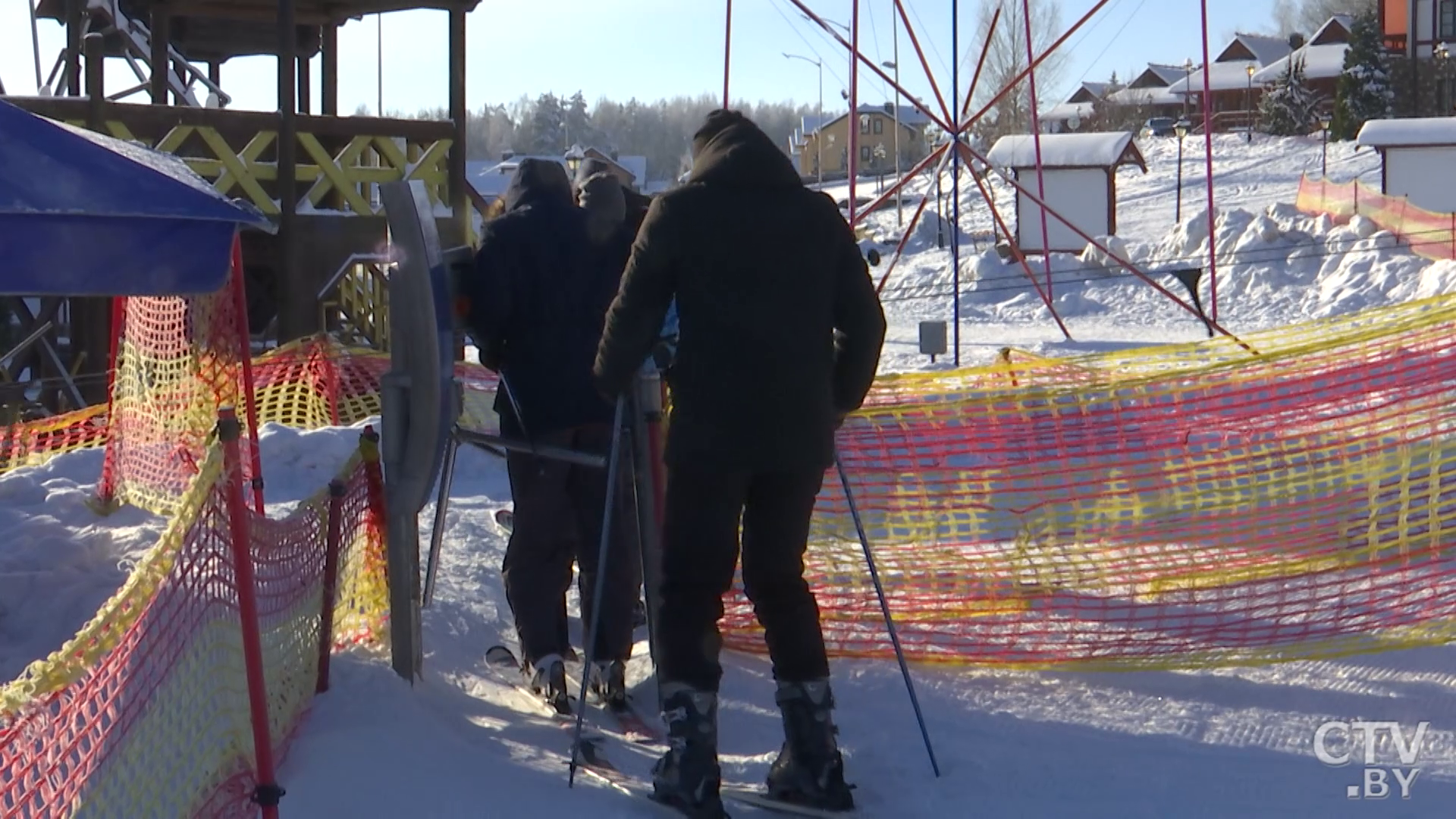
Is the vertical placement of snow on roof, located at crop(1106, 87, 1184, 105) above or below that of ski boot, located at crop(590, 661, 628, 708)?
above

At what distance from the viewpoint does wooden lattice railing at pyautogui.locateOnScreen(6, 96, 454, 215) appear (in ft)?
39.8

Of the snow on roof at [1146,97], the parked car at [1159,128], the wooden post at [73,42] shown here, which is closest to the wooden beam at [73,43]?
the wooden post at [73,42]

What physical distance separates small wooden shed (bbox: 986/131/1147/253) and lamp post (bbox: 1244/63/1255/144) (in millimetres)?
19295

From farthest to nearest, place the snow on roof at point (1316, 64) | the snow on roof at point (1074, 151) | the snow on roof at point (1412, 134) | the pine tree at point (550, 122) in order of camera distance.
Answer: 1. the pine tree at point (550, 122)
2. the snow on roof at point (1316, 64)
3. the snow on roof at point (1074, 151)
4. the snow on roof at point (1412, 134)

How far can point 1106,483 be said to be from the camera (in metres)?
5.36

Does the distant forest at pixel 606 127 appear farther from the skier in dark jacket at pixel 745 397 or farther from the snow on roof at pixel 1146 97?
the skier in dark jacket at pixel 745 397

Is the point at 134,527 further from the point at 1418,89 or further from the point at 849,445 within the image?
the point at 1418,89

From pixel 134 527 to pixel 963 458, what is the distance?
3617 millimetres

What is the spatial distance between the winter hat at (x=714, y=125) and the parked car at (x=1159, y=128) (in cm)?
5356

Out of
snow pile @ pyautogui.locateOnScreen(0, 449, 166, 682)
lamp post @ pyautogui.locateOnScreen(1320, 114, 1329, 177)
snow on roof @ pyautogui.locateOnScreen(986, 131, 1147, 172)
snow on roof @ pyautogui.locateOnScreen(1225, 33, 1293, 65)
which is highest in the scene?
snow on roof @ pyautogui.locateOnScreen(1225, 33, 1293, 65)

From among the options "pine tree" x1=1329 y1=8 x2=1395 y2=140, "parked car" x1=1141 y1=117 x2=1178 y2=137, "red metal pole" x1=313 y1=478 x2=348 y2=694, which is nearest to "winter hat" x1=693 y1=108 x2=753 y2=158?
"red metal pole" x1=313 y1=478 x2=348 y2=694

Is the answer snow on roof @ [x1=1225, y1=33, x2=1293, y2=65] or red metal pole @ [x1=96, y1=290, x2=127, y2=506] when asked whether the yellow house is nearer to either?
snow on roof @ [x1=1225, y1=33, x2=1293, y2=65]

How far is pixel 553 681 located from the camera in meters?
4.75

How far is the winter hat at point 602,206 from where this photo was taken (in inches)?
186
